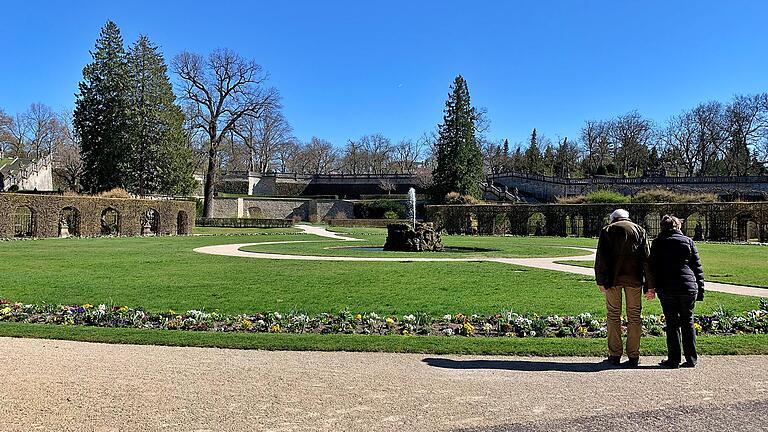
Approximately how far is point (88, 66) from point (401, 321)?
166 ft

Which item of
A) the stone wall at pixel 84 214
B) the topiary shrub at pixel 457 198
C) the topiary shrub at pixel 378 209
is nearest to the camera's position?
the stone wall at pixel 84 214

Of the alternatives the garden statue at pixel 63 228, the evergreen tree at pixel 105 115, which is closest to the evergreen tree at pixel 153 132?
the evergreen tree at pixel 105 115

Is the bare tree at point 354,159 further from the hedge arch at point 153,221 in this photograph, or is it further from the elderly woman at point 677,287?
the elderly woman at point 677,287

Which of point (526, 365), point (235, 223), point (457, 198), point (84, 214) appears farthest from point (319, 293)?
point (457, 198)

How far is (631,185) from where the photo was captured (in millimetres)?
64688

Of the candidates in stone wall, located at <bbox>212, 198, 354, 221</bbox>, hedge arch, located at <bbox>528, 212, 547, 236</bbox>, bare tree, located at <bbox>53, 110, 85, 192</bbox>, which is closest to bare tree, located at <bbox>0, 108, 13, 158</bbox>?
bare tree, located at <bbox>53, 110, 85, 192</bbox>

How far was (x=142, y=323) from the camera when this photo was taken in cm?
901

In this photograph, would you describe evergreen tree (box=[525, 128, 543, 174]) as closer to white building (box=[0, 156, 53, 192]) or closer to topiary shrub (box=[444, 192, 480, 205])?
topiary shrub (box=[444, 192, 480, 205])

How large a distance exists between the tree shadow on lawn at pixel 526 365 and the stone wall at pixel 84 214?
A: 106 ft

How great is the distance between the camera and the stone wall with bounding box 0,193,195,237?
32531 mm

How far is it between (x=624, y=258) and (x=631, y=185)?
62.3 metres

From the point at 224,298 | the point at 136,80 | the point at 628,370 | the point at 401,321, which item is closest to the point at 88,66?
the point at 136,80

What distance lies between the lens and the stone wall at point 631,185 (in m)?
61.2

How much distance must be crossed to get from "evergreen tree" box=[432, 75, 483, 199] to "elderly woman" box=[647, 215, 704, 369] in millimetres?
54940
